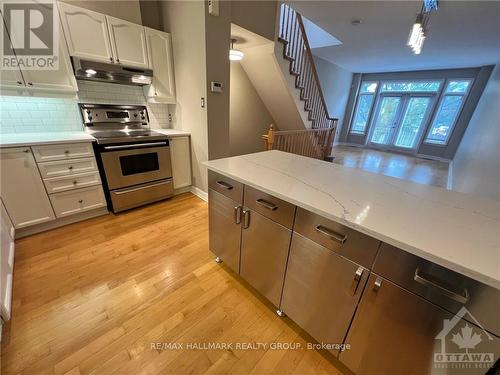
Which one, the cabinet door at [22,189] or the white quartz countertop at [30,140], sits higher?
the white quartz countertop at [30,140]

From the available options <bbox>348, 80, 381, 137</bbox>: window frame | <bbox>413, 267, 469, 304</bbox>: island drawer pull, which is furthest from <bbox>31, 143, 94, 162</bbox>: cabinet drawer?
<bbox>348, 80, 381, 137</bbox>: window frame

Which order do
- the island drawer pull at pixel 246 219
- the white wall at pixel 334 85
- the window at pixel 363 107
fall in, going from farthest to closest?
the window at pixel 363 107 < the white wall at pixel 334 85 < the island drawer pull at pixel 246 219

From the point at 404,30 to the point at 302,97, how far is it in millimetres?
1919

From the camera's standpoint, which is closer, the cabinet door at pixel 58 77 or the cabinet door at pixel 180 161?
the cabinet door at pixel 58 77

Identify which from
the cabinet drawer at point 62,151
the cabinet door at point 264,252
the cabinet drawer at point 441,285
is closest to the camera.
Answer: the cabinet drawer at point 441,285

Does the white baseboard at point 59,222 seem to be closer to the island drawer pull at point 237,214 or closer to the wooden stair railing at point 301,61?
the island drawer pull at point 237,214

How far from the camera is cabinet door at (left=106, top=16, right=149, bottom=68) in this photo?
2.32 metres

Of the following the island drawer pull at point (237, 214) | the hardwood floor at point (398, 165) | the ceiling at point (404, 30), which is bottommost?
the hardwood floor at point (398, 165)

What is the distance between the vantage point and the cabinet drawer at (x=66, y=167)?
197 centimetres

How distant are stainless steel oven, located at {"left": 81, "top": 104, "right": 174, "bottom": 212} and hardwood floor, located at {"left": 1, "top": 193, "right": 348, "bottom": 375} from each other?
56 cm

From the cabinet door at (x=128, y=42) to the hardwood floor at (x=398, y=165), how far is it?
4.52m

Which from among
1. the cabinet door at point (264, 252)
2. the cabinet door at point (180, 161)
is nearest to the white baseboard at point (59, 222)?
the cabinet door at point (180, 161)

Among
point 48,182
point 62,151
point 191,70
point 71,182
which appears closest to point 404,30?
point 191,70

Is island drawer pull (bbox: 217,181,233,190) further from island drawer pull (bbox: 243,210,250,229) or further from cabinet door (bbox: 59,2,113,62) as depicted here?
cabinet door (bbox: 59,2,113,62)
